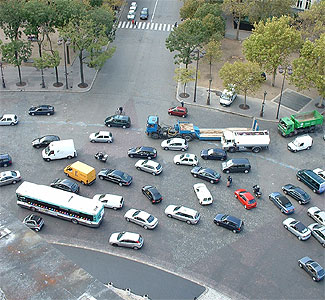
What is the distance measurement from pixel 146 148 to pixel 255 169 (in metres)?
15.3

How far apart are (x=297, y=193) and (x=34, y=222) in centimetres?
3195

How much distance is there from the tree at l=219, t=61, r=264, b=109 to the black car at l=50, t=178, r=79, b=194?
3078cm

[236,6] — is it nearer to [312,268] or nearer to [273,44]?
[273,44]

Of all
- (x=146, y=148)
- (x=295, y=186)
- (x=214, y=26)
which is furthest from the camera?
(x=214, y=26)

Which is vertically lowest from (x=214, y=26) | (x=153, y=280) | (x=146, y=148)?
(x=153, y=280)

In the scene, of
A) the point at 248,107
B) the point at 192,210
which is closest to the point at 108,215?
the point at 192,210

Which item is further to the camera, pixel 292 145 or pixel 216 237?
Answer: pixel 292 145

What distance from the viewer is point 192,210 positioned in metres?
54.6

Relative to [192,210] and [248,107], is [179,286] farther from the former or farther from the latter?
[248,107]

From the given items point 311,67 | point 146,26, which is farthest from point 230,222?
point 146,26

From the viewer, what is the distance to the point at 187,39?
263 feet

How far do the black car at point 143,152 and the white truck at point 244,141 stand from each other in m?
10.3

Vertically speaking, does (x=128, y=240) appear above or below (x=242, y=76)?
below

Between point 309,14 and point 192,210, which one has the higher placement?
point 309,14
